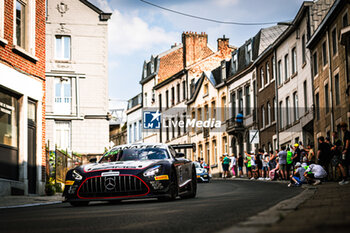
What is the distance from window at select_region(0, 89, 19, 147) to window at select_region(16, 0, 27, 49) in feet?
6.55

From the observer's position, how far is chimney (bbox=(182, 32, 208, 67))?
73062 millimetres

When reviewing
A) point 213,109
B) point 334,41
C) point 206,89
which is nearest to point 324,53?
point 334,41

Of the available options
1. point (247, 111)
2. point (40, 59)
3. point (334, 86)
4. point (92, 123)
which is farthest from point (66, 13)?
point (40, 59)

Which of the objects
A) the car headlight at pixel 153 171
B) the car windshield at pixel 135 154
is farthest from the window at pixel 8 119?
the car headlight at pixel 153 171

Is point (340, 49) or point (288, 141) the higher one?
point (340, 49)

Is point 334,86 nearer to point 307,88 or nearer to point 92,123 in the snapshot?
point 307,88

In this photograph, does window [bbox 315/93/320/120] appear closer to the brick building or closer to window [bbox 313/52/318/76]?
window [bbox 313/52/318/76]

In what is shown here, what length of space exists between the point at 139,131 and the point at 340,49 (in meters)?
52.6

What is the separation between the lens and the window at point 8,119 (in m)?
20.5

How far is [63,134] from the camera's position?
47.7m

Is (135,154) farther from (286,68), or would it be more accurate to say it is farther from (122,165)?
(286,68)

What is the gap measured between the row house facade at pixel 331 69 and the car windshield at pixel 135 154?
50.7 feet

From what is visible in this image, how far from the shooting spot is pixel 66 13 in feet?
158

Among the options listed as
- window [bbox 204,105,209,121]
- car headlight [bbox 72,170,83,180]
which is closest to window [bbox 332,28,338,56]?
car headlight [bbox 72,170,83,180]
